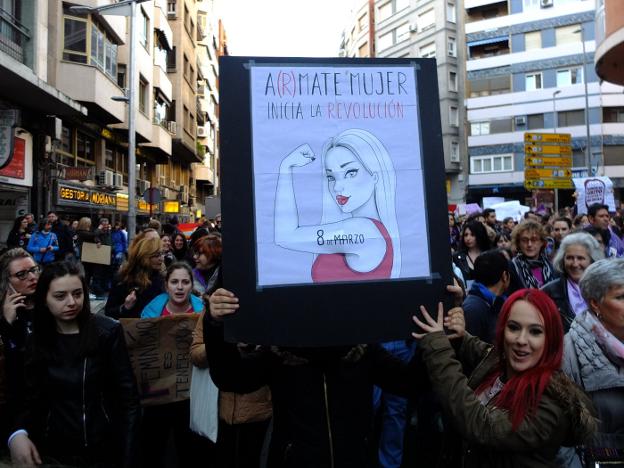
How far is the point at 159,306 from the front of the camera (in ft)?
13.9

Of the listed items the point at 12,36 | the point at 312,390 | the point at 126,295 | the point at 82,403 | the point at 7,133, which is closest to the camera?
the point at 312,390

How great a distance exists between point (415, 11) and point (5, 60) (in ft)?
134

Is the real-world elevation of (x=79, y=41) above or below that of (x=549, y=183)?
above

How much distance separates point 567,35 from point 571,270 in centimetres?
4162

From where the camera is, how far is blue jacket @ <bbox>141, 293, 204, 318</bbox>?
418cm

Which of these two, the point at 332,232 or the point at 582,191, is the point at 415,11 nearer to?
the point at 582,191

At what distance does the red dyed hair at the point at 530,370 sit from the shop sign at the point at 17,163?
14.5 meters

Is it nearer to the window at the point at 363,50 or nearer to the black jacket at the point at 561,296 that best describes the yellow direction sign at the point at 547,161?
the black jacket at the point at 561,296

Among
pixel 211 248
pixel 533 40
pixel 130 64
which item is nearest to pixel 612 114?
pixel 533 40

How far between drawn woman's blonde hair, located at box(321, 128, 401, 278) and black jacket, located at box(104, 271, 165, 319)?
2.92 meters

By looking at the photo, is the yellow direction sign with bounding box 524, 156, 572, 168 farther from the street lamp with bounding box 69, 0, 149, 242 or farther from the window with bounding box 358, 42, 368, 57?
the window with bounding box 358, 42, 368, 57

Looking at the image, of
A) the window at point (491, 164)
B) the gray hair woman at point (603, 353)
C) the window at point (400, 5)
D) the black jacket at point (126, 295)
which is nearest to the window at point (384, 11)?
the window at point (400, 5)

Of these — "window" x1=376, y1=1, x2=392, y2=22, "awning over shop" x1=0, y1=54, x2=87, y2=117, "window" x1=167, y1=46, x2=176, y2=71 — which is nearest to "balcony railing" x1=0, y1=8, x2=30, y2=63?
"awning over shop" x1=0, y1=54, x2=87, y2=117

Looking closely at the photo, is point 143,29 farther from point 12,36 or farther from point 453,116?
point 453,116
